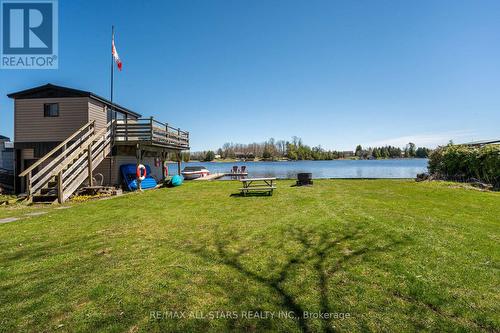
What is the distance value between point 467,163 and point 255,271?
17.6 m

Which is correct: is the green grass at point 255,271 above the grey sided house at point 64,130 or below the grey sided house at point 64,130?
below

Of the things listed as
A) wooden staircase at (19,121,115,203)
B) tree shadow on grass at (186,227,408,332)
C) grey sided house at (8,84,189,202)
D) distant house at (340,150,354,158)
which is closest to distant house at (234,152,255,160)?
distant house at (340,150,354,158)

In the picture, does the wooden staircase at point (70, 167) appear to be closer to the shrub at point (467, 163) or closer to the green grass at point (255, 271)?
the green grass at point (255, 271)

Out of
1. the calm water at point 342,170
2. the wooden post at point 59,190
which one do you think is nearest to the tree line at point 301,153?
the calm water at point 342,170

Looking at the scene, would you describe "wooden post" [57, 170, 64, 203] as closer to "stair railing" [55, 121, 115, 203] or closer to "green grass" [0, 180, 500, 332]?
"stair railing" [55, 121, 115, 203]

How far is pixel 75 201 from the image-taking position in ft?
36.5

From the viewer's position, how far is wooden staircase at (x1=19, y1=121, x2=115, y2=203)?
426 inches

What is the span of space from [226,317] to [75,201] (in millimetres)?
10928

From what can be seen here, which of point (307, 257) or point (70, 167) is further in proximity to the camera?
point (70, 167)
